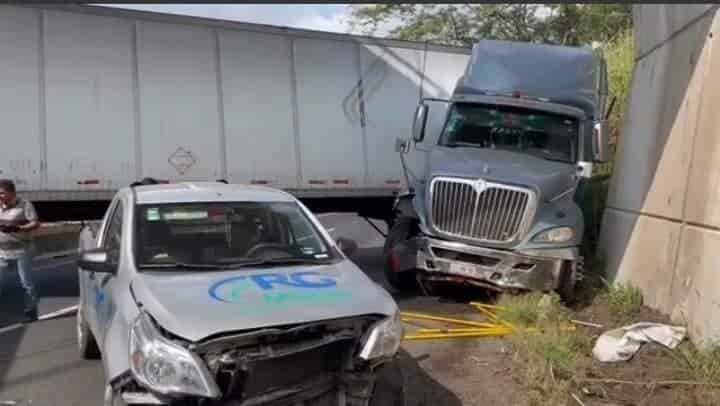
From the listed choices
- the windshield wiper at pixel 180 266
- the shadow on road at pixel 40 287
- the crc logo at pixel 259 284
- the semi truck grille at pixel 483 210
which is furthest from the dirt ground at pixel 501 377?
the shadow on road at pixel 40 287

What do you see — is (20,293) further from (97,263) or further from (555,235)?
(555,235)

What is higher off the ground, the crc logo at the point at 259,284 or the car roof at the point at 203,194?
the car roof at the point at 203,194

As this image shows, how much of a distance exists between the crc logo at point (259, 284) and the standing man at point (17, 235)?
15.8 ft

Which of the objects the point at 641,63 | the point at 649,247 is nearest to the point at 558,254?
the point at 649,247

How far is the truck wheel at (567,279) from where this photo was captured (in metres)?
8.33

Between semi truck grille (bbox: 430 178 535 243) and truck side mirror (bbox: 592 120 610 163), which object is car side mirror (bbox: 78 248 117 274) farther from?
truck side mirror (bbox: 592 120 610 163)

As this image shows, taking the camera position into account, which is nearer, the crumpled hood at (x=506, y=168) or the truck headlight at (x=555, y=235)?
the truck headlight at (x=555, y=235)

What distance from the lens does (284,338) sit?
392cm

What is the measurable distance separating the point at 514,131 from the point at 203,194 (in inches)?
225

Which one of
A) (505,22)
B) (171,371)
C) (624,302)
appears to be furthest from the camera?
(505,22)

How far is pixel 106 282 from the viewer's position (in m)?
4.98

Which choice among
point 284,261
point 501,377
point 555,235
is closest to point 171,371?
point 284,261

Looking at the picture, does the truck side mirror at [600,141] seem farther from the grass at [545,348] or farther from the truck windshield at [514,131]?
the grass at [545,348]

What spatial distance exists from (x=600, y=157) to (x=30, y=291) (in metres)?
7.56
